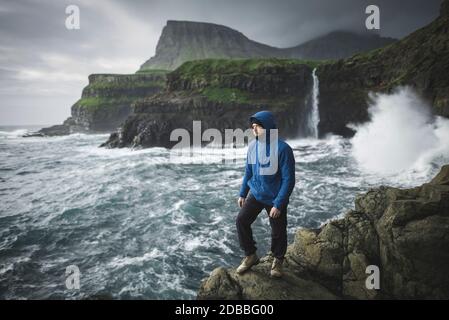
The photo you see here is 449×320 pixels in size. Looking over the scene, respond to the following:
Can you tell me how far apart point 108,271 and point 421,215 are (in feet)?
33.5

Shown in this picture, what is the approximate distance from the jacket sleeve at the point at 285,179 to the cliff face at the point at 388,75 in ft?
106

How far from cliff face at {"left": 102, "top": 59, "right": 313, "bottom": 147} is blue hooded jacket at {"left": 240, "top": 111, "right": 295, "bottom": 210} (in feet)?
140

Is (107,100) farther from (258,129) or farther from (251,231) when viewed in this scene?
(251,231)

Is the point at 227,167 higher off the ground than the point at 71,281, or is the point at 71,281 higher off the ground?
the point at 227,167

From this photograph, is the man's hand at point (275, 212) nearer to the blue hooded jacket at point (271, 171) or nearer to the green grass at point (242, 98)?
the blue hooded jacket at point (271, 171)

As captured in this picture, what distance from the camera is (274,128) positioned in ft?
19.2

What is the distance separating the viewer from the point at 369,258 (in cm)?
762

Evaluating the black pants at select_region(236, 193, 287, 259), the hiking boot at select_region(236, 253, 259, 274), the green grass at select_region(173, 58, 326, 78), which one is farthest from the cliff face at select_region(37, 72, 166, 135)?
the black pants at select_region(236, 193, 287, 259)

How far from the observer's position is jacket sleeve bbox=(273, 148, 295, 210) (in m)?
5.59

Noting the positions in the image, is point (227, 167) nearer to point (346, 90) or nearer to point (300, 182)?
point (300, 182)

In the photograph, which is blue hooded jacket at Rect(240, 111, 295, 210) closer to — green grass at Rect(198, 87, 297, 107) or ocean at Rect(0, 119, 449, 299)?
ocean at Rect(0, 119, 449, 299)

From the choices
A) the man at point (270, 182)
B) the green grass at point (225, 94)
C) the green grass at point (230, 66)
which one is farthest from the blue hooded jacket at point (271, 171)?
the green grass at point (230, 66)
